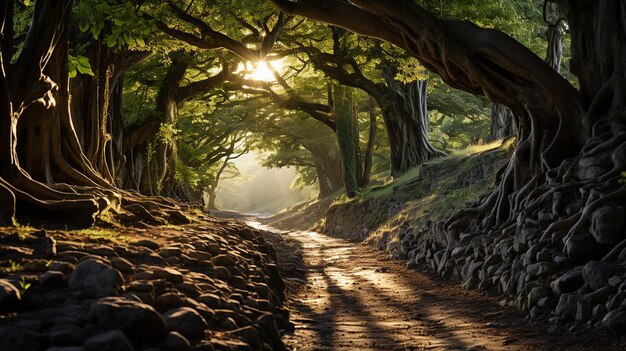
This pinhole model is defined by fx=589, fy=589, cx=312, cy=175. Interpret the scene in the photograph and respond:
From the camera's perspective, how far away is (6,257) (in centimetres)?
458

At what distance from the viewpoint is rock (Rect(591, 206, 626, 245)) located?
20.5 ft

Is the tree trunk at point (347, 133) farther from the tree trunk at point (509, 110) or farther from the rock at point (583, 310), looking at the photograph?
the rock at point (583, 310)

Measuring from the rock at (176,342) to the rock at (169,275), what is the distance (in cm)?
114

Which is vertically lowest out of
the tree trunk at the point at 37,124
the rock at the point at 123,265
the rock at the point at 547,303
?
the rock at the point at 547,303

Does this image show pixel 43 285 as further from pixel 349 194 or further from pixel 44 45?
pixel 349 194

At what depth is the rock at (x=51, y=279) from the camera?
4.08 metres

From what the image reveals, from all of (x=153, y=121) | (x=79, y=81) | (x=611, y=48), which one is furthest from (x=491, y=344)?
(x=153, y=121)

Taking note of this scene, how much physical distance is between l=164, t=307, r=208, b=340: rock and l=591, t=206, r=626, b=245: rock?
14.6 ft

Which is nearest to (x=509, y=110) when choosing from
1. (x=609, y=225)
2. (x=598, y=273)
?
→ (x=609, y=225)

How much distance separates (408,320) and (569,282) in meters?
1.85

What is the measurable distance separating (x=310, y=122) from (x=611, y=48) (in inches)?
1088

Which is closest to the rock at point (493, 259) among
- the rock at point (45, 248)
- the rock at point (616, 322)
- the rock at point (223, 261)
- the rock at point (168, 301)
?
the rock at point (616, 322)

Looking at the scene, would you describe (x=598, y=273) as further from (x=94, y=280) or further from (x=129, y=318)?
(x=94, y=280)

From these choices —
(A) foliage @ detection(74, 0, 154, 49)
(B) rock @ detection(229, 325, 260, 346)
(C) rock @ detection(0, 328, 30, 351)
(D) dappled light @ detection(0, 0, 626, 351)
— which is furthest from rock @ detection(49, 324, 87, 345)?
(A) foliage @ detection(74, 0, 154, 49)
